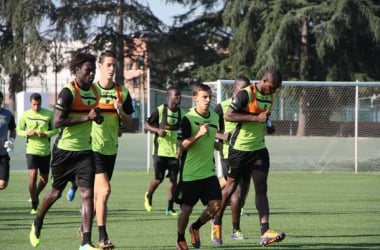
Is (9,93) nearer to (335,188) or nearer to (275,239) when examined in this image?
(335,188)

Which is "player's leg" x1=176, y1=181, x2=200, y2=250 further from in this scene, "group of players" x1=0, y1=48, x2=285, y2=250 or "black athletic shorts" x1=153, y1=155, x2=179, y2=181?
"black athletic shorts" x1=153, y1=155, x2=179, y2=181

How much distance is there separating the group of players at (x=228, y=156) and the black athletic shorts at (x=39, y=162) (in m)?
4.44

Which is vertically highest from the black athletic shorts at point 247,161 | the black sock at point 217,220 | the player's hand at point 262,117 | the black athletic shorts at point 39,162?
the player's hand at point 262,117

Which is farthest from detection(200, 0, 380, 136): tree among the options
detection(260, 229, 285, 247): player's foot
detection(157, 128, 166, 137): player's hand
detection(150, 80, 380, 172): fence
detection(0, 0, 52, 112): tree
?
detection(260, 229, 285, 247): player's foot

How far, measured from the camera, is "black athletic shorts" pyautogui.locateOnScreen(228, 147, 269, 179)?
11.4 meters

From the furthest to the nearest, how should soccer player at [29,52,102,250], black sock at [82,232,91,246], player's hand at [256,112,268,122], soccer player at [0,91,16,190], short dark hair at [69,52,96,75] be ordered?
soccer player at [0,91,16,190] < player's hand at [256,112,268,122] < short dark hair at [69,52,96,75] < soccer player at [29,52,102,250] < black sock at [82,232,91,246]

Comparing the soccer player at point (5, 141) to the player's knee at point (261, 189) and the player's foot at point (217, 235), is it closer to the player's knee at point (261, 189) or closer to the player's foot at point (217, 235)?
the player's foot at point (217, 235)

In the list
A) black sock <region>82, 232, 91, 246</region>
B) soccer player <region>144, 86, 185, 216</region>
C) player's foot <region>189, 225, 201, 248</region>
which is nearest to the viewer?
black sock <region>82, 232, 91, 246</region>

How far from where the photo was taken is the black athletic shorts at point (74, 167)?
10.1 metres

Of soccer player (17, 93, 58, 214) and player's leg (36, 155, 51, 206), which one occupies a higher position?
soccer player (17, 93, 58, 214)

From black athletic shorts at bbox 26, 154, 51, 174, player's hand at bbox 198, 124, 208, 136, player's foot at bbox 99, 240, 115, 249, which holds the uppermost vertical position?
player's hand at bbox 198, 124, 208, 136

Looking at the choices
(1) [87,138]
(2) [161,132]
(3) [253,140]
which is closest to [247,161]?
(3) [253,140]

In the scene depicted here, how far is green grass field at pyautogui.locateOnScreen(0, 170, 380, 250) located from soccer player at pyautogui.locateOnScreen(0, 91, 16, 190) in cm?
68

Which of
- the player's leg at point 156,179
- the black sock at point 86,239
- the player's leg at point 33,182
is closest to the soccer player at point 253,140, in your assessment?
the black sock at point 86,239
